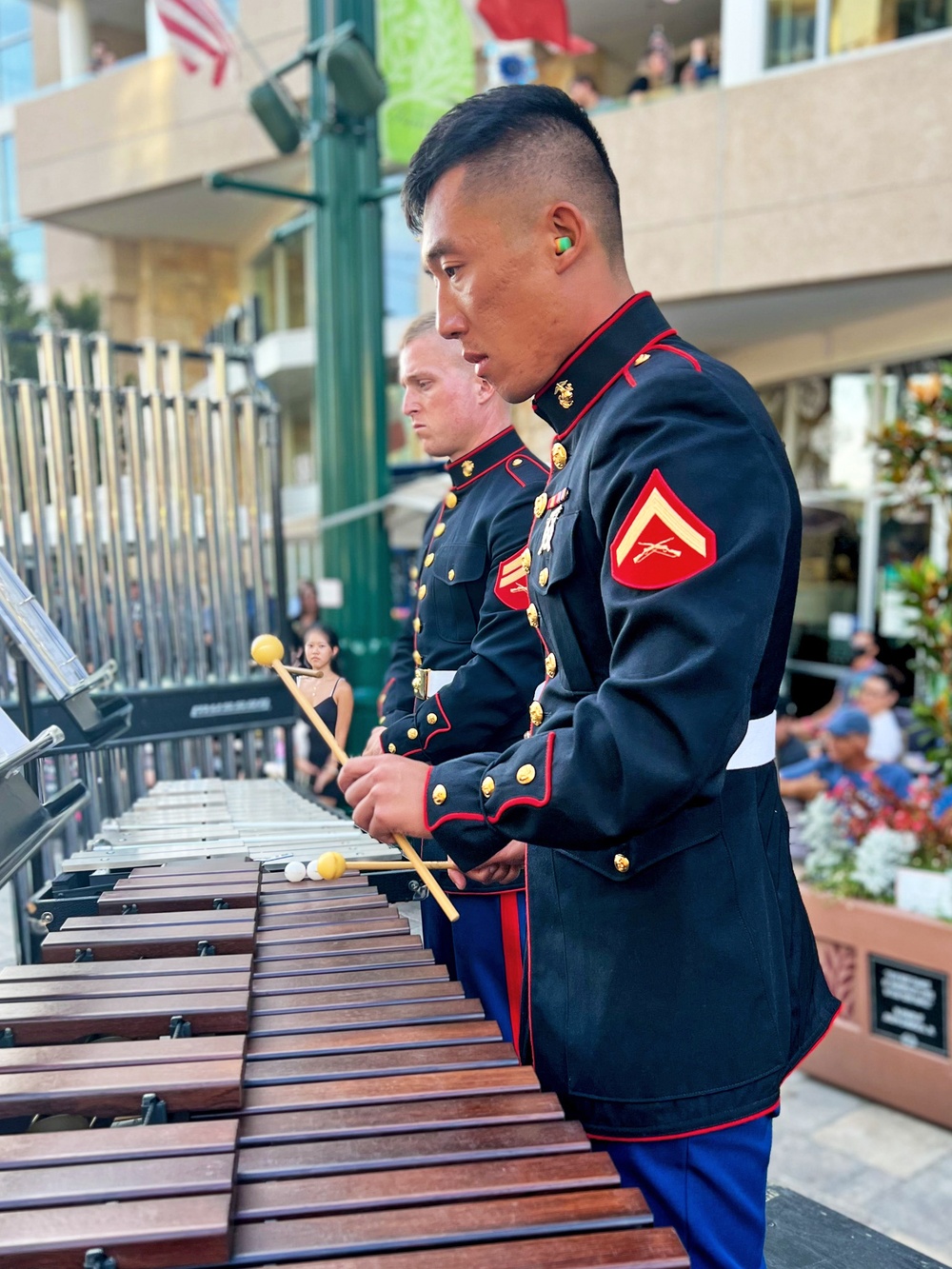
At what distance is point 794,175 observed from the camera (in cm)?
875

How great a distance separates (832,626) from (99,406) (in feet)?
26.9

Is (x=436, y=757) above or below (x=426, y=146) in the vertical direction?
below

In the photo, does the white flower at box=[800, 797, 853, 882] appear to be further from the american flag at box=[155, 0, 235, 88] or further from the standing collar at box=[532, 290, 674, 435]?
the american flag at box=[155, 0, 235, 88]

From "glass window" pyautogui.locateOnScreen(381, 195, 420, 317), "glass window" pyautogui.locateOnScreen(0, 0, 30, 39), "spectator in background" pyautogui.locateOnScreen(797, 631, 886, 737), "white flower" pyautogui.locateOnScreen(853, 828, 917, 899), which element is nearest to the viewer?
"white flower" pyautogui.locateOnScreen(853, 828, 917, 899)

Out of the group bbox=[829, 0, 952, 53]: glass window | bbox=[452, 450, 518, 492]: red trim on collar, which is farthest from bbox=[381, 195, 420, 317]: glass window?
bbox=[452, 450, 518, 492]: red trim on collar

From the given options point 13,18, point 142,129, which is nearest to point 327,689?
point 142,129

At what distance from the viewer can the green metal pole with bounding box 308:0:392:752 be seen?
627 centimetres

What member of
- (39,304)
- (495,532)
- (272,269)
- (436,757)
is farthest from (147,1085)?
(39,304)

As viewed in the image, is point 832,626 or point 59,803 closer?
point 59,803

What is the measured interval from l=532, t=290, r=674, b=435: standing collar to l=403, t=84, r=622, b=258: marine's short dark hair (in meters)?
0.09

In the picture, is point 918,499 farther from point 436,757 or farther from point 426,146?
point 426,146

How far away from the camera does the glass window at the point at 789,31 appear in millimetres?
8805

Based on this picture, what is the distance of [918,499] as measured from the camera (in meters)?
4.09

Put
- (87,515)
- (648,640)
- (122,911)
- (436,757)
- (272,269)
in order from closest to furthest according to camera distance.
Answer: (648,640) < (122,911) < (436,757) < (87,515) < (272,269)
